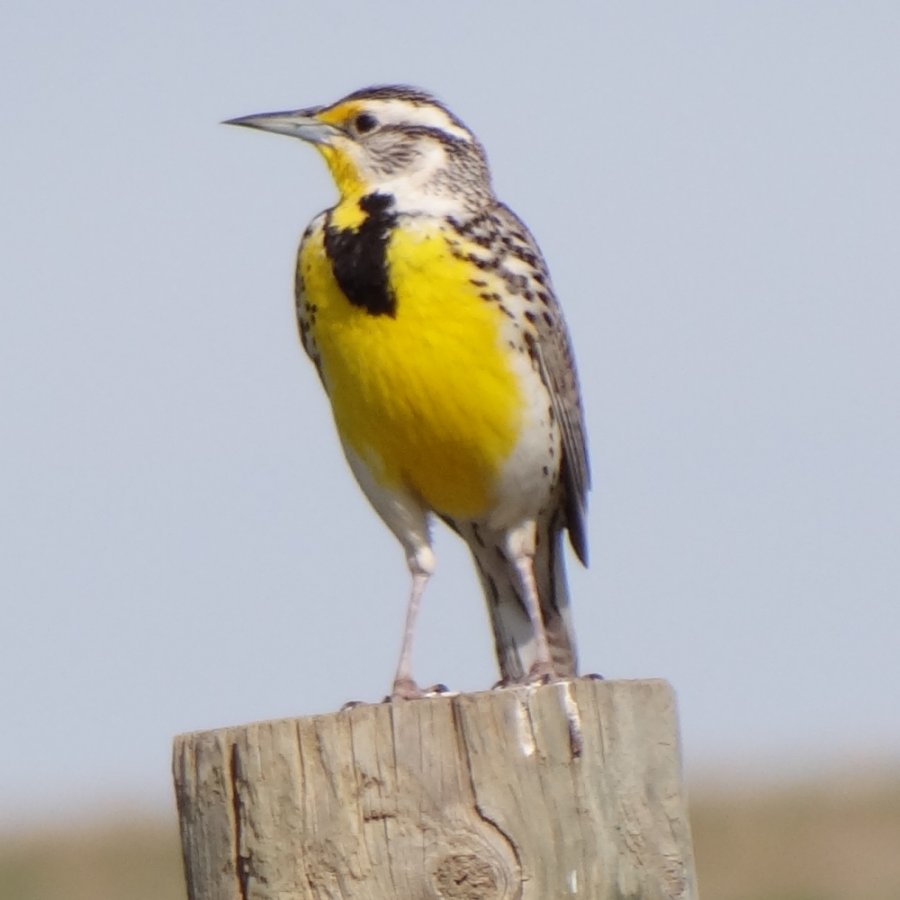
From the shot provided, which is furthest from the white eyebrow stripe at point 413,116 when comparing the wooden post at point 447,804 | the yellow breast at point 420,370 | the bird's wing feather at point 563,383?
the wooden post at point 447,804

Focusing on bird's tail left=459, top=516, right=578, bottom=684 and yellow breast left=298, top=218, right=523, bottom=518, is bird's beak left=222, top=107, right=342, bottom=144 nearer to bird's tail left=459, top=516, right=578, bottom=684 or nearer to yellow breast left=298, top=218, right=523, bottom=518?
yellow breast left=298, top=218, right=523, bottom=518

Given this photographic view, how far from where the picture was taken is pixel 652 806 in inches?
184

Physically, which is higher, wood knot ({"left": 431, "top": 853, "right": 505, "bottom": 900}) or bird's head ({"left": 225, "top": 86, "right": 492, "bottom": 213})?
bird's head ({"left": 225, "top": 86, "right": 492, "bottom": 213})

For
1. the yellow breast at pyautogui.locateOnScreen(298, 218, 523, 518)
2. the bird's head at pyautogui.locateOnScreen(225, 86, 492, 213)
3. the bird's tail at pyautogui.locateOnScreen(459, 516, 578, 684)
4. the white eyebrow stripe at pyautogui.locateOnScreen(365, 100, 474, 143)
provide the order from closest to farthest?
1. the yellow breast at pyautogui.locateOnScreen(298, 218, 523, 518)
2. the bird's head at pyautogui.locateOnScreen(225, 86, 492, 213)
3. the bird's tail at pyautogui.locateOnScreen(459, 516, 578, 684)
4. the white eyebrow stripe at pyautogui.locateOnScreen(365, 100, 474, 143)

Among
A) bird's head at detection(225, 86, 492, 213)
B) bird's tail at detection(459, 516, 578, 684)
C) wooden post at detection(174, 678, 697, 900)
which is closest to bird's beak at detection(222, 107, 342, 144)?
bird's head at detection(225, 86, 492, 213)

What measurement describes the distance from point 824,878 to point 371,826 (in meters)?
10.2

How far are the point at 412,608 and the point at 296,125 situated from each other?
4.66 feet

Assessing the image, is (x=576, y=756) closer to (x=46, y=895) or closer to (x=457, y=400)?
(x=457, y=400)

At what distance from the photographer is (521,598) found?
744 centimetres

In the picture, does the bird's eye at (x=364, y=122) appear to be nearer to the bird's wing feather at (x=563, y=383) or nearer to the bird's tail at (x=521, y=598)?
the bird's wing feather at (x=563, y=383)

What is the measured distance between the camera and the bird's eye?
24.5ft

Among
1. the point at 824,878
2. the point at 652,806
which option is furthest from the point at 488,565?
the point at 824,878

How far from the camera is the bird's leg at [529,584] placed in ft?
23.9

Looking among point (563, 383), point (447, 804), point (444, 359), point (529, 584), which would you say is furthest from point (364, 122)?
point (447, 804)
